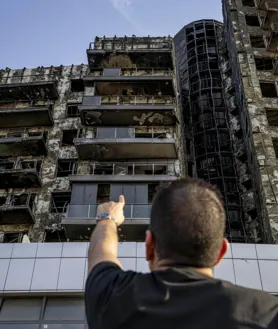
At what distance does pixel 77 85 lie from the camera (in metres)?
33.3

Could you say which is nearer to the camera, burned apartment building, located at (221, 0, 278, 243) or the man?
the man

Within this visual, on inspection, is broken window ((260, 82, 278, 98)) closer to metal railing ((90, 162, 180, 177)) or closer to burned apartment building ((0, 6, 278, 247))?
burned apartment building ((0, 6, 278, 247))

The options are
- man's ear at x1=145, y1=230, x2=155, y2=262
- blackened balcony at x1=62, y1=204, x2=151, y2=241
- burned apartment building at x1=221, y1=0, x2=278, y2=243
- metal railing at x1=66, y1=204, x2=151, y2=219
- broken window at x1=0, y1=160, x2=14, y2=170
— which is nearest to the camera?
man's ear at x1=145, y1=230, x2=155, y2=262

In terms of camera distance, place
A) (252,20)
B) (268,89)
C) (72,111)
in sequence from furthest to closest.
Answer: (252,20) < (72,111) < (268,89)

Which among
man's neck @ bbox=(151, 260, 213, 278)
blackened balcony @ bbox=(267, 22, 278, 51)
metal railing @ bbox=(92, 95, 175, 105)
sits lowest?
man's neck @ bbox=(151, 260, 213, 278)

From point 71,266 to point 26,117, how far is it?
18.4 meters

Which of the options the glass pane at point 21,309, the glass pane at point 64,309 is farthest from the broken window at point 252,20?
the glass pane at point 21,309

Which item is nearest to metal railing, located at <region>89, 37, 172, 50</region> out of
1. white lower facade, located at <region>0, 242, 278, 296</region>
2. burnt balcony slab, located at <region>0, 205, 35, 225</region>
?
burnt balcony slab, located at <region>0, 205, 35, 225</region>

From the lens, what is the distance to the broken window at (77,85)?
1298 inches

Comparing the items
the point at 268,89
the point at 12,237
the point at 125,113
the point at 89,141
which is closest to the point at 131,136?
the point at 125,113

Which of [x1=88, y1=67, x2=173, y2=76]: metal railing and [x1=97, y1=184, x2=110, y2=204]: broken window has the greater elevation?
[x1=88, y1=67, x2=173, y2=76]: metal railing

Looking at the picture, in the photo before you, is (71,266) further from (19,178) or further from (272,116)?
(272,116)

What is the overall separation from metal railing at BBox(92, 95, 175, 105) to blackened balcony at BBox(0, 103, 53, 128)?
14.0 ft

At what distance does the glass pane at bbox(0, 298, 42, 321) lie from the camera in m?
12.3
